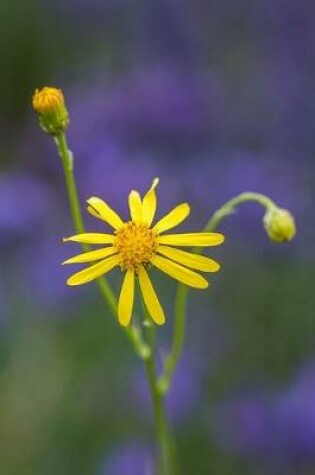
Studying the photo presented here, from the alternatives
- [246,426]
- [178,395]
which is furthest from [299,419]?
[178,395]

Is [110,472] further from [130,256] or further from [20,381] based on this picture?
[130,256]

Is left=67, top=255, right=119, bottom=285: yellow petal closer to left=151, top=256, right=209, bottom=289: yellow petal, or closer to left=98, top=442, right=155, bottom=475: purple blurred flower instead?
left=151, top=256, right=209, bottom=289: yellow petal

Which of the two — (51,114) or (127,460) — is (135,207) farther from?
(127,460)

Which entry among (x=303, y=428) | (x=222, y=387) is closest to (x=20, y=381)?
(x=222, y=387)

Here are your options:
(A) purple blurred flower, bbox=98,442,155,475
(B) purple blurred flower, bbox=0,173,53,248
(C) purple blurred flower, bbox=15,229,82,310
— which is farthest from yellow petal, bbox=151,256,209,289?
(B) purple blurred flower, bbox=0,173,53,248

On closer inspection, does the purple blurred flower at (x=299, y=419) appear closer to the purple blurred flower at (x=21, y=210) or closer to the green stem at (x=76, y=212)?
the purple blurred flower at (x=21, y=210)
